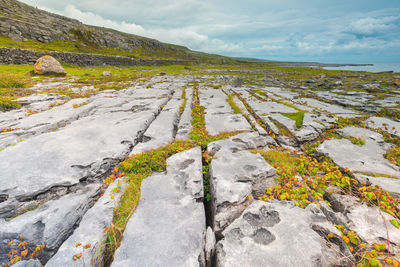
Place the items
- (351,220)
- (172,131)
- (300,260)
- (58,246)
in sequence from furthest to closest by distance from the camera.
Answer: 1. (172,131)
2. (351,220)
3. (58,246)
4. (300,260)

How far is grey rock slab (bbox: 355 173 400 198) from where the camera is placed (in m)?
4.40

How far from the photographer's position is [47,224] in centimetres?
346

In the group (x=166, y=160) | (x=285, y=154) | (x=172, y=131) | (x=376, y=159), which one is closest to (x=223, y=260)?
(x=166, y=160)

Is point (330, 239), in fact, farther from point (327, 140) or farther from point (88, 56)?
point (88, 56)

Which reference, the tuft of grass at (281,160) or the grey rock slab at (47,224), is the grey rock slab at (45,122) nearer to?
the grey rock slab at (47,224)

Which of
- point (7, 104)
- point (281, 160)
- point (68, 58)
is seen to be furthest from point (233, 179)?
point (68, 58)

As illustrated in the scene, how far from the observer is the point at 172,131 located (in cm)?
848

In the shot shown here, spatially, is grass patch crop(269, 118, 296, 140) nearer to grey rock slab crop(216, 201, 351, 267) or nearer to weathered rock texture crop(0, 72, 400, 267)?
weathered rock texture crop(0, 72, 400, 267)

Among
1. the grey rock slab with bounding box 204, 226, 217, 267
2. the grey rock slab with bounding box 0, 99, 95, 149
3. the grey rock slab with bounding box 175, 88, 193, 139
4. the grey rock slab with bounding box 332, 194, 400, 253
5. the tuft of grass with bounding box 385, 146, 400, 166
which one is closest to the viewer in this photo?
the grey rock slab with bounding box 204, 226, 217, 267

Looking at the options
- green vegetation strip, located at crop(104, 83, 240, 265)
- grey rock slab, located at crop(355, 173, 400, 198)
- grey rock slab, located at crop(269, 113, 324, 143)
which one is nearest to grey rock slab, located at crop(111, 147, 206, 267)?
green vegetation strip, located at crop(104, 83, 240, 265)

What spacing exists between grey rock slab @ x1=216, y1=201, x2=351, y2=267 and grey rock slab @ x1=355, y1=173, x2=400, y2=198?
246 centimetres

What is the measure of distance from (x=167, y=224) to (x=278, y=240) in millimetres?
2187

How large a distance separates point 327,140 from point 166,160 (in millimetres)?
7361

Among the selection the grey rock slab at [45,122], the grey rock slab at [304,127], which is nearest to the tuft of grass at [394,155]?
the grey rock slab at [304,127]
